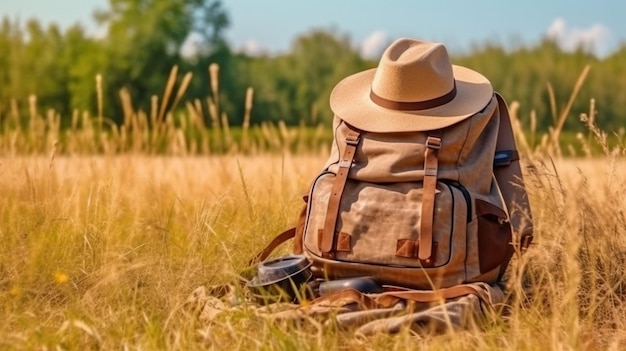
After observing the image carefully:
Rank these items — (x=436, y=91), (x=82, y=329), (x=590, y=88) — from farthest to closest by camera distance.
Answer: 1. (x=590, y=88)
2. (x=436, y=91)
3. (x=82, y=329)

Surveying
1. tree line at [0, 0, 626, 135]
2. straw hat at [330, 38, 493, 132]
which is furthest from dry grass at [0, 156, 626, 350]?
tree line at [0, 0, 626, 135]

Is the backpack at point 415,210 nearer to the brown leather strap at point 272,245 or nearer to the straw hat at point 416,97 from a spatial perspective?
the straw hat at point 416,97

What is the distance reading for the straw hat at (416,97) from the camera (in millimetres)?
3096

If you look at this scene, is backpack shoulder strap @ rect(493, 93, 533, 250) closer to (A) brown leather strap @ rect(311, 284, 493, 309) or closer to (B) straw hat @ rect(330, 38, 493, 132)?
(B) straw hat @ rect(330, 38, 493, 132)

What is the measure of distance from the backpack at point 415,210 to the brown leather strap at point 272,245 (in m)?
0.22

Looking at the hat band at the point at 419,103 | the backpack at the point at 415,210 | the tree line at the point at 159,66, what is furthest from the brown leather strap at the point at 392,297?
the tree line at the point at 159,66

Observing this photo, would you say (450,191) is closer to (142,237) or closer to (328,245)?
(328,245)

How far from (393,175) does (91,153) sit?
2.98m

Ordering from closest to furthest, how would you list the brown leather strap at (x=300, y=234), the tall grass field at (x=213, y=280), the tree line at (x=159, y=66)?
1. the tall grass field at (x=213, y=280)
2. the brown leather strap at (x=300, y=234)
3. the tree line at (x=159, y=66)

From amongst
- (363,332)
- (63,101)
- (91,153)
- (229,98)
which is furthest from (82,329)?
(63,101)

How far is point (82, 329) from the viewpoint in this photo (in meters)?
2.62

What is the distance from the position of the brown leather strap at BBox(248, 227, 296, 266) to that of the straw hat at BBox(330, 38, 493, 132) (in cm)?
50

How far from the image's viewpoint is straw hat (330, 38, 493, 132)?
10.2ft

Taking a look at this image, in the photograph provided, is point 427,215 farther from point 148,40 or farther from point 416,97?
point 148,40
